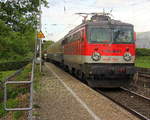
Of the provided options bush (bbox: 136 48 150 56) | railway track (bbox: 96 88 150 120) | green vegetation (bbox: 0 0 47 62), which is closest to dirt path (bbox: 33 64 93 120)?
railway track (bbox: 96 88 150 120)

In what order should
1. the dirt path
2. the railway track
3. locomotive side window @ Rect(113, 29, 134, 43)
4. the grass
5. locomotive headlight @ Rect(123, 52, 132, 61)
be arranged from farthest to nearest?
the grass < locomotive side window @ Rect(113, 29, 134, 43) < locomotive headlight @ Rect(123, 52, 132, 61) < the railway track < the dirt path

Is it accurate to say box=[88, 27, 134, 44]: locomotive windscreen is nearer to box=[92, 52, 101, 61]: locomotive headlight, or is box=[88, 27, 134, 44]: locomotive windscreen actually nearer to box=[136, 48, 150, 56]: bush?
box=[92, 52, 101, 61]: locomotive headlight

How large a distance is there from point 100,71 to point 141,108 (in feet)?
11.8

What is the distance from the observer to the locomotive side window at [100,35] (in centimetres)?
1418

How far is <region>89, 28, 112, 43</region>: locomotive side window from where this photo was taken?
558 inches

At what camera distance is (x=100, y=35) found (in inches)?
563

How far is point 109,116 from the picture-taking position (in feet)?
27.4

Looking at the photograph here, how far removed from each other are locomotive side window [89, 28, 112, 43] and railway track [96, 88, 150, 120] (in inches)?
98.3

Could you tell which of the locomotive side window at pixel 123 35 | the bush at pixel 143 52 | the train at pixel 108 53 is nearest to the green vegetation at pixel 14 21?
the train at pixel 108 53

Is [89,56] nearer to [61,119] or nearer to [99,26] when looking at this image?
[99,26]

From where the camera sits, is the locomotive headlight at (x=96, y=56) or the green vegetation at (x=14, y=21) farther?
the green vegetation at (x=14, y=21)

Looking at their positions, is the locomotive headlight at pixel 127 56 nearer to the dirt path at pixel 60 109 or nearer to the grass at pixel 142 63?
the dirt path at pixel 60 109

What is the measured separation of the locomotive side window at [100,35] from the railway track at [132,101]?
2497 millimetres

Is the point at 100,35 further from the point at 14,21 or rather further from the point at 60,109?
the point at 14,21
